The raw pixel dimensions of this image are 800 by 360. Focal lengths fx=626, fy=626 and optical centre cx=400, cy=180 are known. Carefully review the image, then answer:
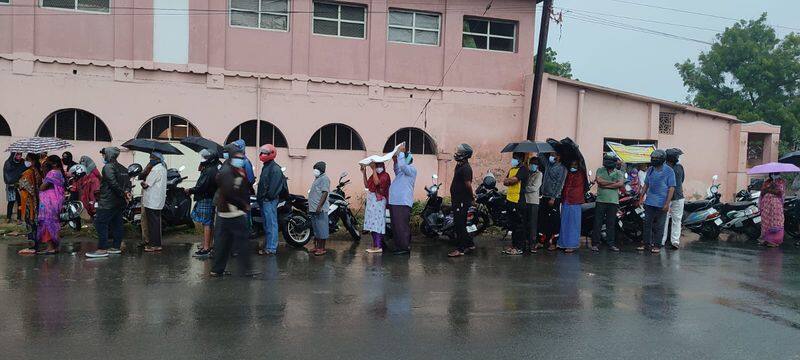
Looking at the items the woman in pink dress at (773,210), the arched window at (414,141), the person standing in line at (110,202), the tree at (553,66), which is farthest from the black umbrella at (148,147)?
the tree at (553,66)

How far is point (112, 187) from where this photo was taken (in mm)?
9180

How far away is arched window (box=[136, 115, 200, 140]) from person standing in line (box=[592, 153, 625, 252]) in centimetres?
932

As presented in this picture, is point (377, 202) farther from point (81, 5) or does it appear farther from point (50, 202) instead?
point (81, 5)

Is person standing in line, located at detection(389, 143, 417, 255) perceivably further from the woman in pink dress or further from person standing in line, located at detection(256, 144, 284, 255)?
the woman in pink dress

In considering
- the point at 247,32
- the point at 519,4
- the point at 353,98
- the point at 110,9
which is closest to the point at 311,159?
the point at 353,98

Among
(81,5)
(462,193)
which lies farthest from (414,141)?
(81,5)

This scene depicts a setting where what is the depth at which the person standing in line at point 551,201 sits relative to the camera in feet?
34.8

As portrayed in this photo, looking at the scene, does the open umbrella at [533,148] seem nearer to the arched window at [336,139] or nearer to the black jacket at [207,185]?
the black jacket at [207,185]

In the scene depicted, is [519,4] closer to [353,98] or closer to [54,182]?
[353,98]

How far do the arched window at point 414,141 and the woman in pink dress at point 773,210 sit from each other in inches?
312

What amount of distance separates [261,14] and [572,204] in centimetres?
917

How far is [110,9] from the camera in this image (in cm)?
1434

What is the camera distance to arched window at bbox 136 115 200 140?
48.1 ft

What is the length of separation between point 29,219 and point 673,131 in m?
16.4
